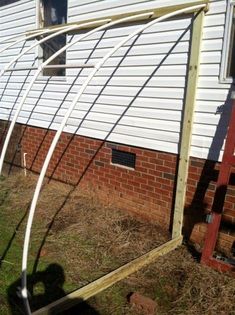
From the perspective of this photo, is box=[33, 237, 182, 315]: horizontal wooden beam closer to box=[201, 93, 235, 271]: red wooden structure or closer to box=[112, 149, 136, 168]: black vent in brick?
box=[201, 93, 235, 271]: red wooden structure

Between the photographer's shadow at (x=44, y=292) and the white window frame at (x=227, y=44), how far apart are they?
9.54 ft

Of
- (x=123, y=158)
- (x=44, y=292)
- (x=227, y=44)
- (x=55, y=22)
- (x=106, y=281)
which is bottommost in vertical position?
(x=44, y=292)

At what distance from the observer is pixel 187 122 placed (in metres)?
4.61

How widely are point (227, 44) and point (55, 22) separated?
3931 millimetres

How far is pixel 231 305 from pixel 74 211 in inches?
118

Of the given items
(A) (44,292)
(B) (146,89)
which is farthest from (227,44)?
(A) (44,292)

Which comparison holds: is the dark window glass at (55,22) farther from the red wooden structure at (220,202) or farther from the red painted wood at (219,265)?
the red painted wood at (219,265)

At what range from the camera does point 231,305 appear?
362 centimetres

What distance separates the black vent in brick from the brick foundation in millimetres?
77

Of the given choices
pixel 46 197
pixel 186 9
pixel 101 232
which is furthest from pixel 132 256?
pixel 186 9

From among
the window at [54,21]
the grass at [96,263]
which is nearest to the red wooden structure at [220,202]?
the grass at [96,263]

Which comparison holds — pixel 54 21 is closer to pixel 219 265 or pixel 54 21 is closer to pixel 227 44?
pixel 227 44

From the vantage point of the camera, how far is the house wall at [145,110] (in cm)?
441

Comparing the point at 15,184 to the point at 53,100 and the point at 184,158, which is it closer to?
the point at 53,100
